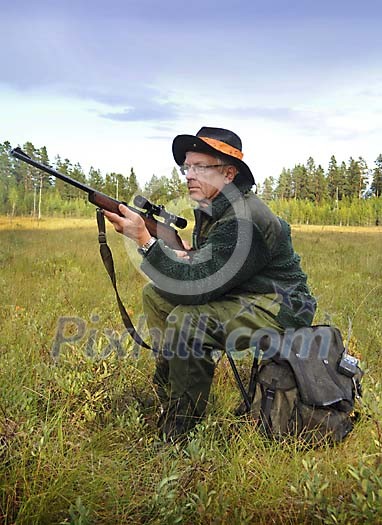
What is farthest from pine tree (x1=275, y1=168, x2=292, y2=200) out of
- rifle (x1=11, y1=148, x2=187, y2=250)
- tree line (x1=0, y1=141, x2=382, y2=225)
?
rifle (x1=11, y1=148, x2=187, y2=250)

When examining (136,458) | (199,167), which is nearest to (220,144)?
(199,167)

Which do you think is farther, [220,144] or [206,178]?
[206,178]

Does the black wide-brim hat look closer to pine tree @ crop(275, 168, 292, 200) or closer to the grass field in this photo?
the grass field

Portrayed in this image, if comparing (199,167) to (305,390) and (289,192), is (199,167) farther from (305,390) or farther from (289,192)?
(289,192)

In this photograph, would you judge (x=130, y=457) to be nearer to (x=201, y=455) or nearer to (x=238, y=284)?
(x=201, y=455)

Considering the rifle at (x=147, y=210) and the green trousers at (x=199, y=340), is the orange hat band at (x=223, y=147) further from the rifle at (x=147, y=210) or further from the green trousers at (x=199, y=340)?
the green trousers at (x=199, y=340)

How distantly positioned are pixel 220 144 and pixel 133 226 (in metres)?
0.84

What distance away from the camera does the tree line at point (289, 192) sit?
51.8 metres

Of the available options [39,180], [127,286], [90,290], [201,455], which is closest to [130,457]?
[201,455]

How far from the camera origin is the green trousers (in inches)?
125

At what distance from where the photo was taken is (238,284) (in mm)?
3346

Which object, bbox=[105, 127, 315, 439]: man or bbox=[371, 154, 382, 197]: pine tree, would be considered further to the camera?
bbox=[371, 154, 382, 197]: pine tree

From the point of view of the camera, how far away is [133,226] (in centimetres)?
344

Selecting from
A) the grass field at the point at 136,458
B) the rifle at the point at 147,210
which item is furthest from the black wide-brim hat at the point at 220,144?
the grass field at the point at 136,458
